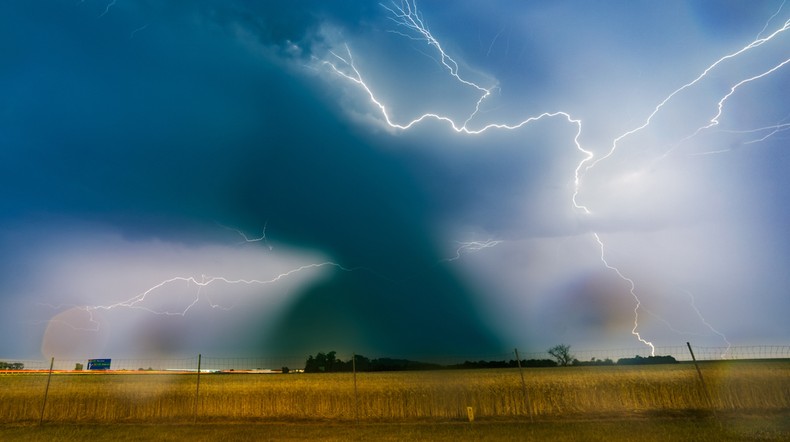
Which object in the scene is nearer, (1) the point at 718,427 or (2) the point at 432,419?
(1) the point at 718,427

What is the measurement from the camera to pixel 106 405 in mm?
13281

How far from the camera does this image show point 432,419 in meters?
11.6

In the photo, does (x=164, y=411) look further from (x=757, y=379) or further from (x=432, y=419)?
(x=757, y=379)

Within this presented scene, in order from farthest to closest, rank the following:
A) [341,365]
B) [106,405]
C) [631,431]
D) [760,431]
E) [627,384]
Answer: [341,365] → [106,405] → [627,384] → [631,431] → [760,431]

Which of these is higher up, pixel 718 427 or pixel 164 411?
pixel 164 411

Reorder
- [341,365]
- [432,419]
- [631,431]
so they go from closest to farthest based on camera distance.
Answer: [631,431] → [432,419] → [341,365]

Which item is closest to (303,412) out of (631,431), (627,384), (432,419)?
(432,419)

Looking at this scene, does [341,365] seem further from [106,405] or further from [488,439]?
[488,439]

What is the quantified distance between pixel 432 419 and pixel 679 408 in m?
8.08

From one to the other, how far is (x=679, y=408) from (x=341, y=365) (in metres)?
52.0

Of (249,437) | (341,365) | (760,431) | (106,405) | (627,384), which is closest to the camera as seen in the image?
(760,431)

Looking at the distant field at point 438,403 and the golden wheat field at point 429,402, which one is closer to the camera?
the distant field at point 438,403

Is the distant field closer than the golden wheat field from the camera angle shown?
Yes

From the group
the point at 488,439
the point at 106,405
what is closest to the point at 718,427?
the point at 488,439
